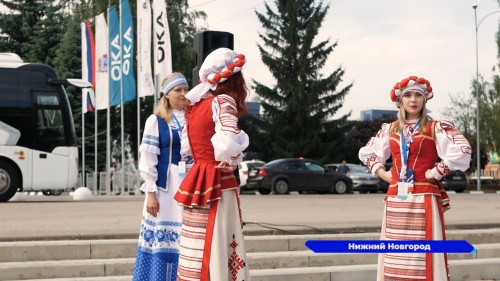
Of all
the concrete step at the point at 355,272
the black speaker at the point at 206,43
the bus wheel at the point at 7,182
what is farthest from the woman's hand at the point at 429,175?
the bus wheel at the point at 7,182

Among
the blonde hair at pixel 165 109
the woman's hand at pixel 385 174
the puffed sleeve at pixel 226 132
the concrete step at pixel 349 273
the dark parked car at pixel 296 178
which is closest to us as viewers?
the puffed sleeve at pixel 226 132

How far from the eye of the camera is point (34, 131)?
2034 cm

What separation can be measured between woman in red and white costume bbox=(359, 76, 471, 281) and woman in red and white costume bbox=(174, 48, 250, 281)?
1.36 metres

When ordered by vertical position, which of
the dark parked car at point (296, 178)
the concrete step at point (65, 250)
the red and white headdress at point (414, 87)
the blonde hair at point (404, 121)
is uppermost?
the red and white headdress at point (414, 87)

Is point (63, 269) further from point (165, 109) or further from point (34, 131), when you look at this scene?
point (34, 131)

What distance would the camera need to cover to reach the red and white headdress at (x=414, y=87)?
5988 mm

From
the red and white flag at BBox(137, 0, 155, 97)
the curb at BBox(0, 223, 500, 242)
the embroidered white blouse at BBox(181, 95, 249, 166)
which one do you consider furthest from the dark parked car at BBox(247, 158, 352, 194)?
the embroidered white blouse at BBox(181, 95, 249, 166)

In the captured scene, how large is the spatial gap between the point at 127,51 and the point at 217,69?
25948mm

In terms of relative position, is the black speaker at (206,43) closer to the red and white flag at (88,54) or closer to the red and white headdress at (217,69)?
the red and white headdress at (217,69)

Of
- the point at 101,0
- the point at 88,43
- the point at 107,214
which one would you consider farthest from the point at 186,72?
the point at 107,214

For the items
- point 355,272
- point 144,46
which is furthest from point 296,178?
point 355,272

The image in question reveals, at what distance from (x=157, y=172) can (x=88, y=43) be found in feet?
91.8

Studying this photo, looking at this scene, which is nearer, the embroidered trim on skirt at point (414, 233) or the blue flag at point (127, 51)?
the embroidered trim on skirt at point (414, 233)

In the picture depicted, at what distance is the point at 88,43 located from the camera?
33.6 metres
